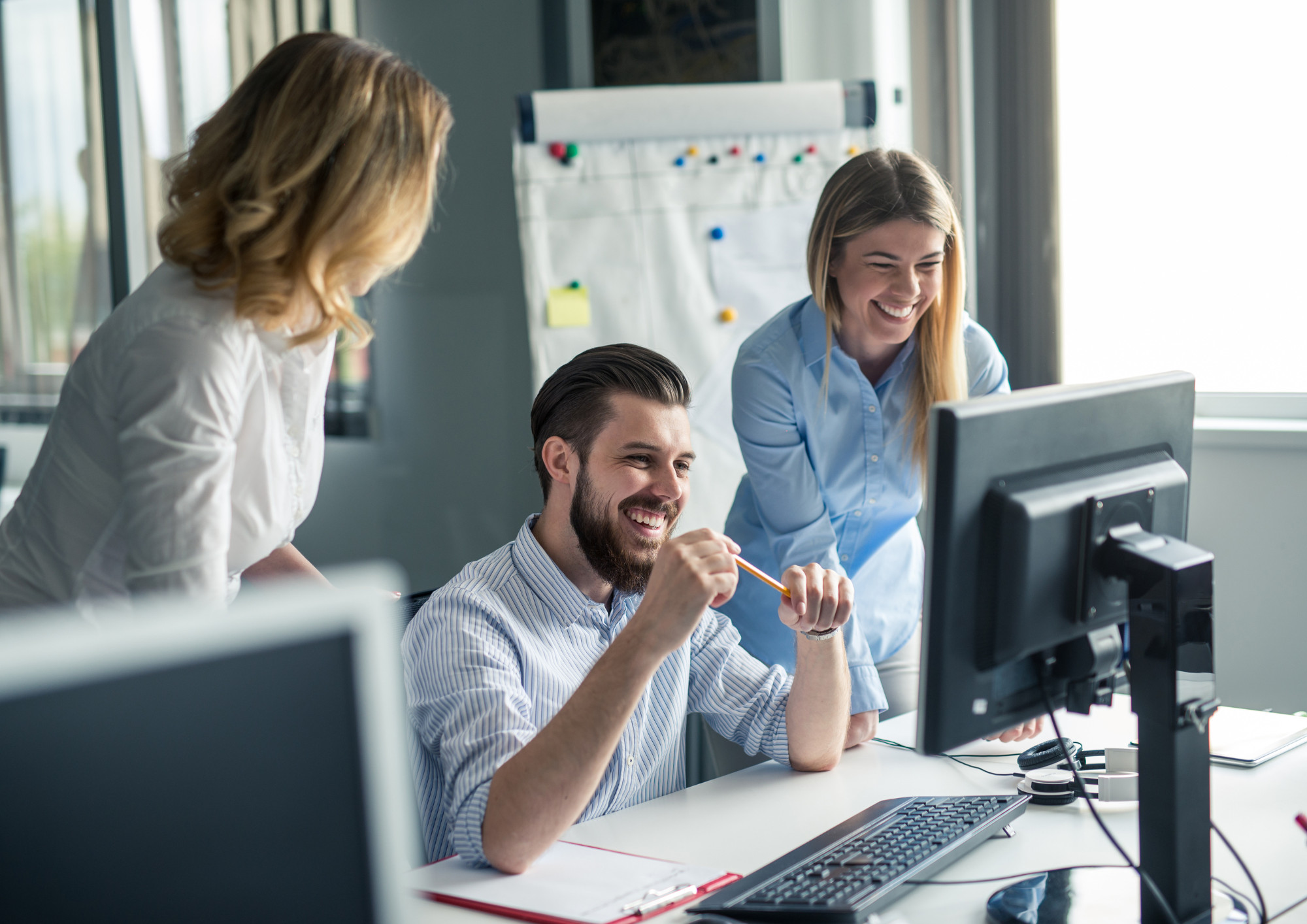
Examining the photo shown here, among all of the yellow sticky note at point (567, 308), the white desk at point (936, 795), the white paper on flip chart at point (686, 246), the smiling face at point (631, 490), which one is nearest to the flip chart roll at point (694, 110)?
the white paper on flip chart at point (686, 246)

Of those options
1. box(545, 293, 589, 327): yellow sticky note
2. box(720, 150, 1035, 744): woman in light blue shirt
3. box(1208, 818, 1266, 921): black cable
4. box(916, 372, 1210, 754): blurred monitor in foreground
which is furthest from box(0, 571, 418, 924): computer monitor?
box(545, 293, 589, 327): yellow sticky note

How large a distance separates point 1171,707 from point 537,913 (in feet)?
1.91

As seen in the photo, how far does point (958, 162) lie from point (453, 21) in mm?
1350

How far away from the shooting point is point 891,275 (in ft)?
6.11

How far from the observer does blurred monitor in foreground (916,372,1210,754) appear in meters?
0.96

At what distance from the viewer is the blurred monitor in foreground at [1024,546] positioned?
3.13 ft

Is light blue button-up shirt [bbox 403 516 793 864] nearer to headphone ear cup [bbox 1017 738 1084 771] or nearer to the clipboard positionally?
the clipboard

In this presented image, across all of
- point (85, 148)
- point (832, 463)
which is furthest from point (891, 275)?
point (85, 148)

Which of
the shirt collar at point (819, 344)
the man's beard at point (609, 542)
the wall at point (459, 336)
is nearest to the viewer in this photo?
the man's beard at point (609, 542)

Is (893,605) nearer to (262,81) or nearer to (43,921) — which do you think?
(262,81)

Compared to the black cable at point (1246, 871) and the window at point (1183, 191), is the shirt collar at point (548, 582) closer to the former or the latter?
the black cable at point (1246, 871)

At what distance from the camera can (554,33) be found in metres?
3.03

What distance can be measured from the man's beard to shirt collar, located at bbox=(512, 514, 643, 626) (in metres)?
0.05

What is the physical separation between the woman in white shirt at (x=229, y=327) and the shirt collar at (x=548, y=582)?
15.0 inches
